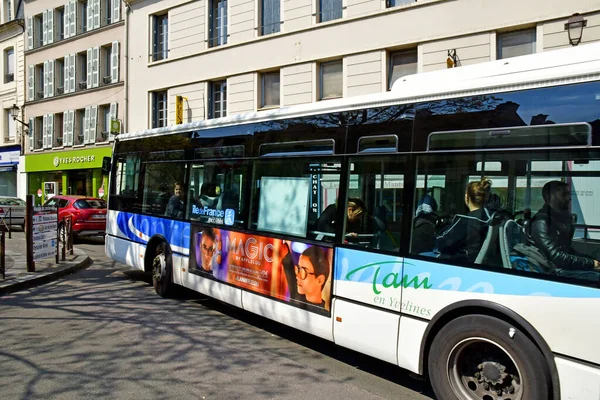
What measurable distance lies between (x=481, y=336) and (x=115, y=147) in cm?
789

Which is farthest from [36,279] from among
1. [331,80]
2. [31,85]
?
[31,85]

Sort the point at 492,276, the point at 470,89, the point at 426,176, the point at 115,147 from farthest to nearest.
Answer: the point at 115,147
the point at 426,176
the point at 470,89
the point at 492,276

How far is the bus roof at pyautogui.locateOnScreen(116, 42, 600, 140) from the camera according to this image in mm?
3254

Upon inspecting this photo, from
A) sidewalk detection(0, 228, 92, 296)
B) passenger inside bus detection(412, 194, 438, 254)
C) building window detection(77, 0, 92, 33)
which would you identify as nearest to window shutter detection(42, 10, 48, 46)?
building window detection(77, 0, 92, 33)

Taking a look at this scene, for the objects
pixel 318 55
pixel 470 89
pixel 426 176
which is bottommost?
pixel 426 176

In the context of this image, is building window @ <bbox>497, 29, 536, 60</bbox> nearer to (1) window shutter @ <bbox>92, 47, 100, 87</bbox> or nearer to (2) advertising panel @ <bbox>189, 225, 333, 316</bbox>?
(2) advertising panel @ <bbox>189, 225, 333, 316</bbox>

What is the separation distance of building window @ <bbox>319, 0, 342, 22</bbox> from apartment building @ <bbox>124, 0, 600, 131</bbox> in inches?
1.5

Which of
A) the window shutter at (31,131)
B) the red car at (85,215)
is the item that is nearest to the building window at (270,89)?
the red car at (85,215)

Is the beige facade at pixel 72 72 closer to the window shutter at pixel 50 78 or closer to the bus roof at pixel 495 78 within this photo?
the window shutter at pixel 50 78

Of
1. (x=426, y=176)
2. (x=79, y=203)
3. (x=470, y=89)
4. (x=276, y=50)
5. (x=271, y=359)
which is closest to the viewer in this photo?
(x=470, y=89)

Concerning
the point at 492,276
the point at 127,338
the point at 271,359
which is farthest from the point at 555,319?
the point at 127,338

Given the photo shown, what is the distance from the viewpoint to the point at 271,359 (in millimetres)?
5020

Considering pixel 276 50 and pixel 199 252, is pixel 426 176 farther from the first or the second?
pixel 276 50

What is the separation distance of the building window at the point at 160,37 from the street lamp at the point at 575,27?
662 inches
